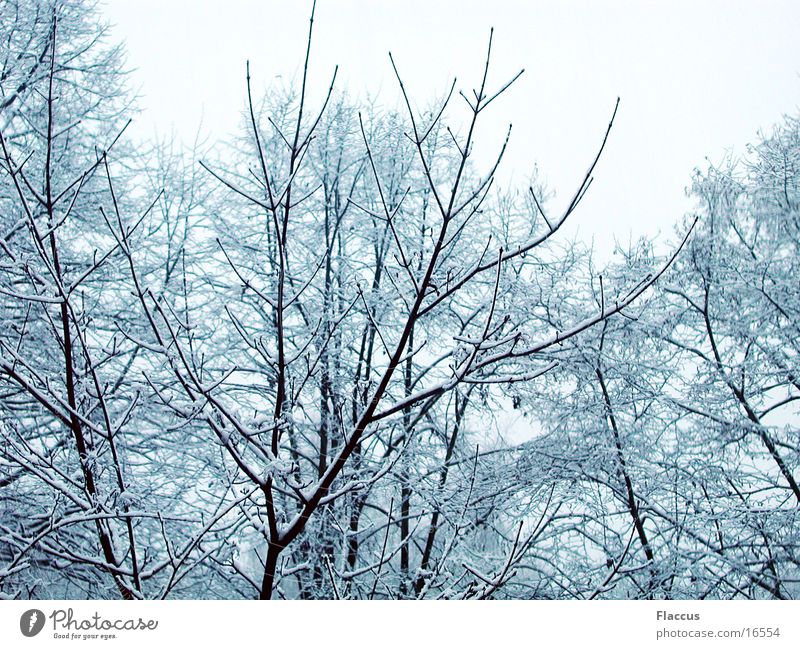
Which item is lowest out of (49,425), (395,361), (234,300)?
(395,361)

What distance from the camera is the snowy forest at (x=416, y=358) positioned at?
2932 mm

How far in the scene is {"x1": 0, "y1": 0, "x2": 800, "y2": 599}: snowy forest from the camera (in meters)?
2.93

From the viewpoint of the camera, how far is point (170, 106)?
3.82 meters

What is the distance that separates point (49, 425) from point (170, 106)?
1860 mm

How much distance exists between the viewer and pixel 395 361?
149 cm

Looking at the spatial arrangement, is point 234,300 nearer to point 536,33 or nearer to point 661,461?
point 536,33

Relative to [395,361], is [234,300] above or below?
above

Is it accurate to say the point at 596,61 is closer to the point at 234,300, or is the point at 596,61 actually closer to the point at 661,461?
the point at 661,461

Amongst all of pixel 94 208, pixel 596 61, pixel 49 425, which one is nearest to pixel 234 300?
pixel 94 208

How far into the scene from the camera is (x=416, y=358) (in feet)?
12.2
